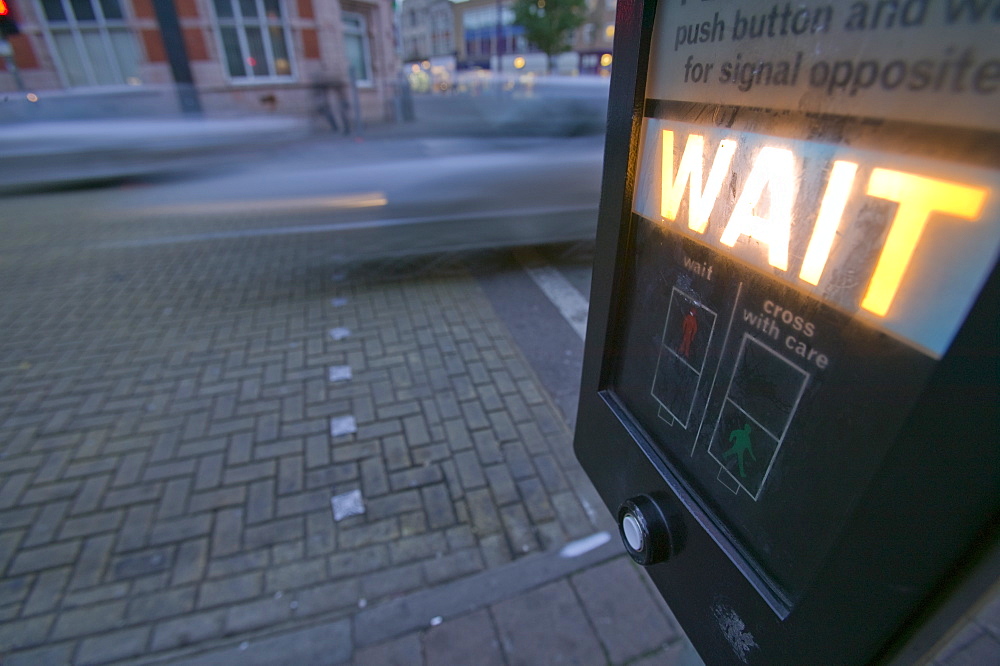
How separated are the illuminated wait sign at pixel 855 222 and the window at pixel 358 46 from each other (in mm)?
18184

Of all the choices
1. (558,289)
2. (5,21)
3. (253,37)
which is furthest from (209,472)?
(253,37)

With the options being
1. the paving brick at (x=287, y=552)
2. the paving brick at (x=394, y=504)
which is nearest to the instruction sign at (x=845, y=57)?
the paving brick at (x=394, y=504)

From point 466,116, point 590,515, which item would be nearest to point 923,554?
point 590,515

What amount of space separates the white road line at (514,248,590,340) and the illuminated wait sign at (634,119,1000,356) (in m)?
3.66

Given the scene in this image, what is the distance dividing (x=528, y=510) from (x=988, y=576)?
7.75 ft

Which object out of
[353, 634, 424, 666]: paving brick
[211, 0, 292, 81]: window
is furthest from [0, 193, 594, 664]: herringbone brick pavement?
[211, 0, 292, 81]: window

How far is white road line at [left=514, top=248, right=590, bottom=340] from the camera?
4.88m

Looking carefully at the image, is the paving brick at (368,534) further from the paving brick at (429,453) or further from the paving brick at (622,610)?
the paving brick at (622,610)

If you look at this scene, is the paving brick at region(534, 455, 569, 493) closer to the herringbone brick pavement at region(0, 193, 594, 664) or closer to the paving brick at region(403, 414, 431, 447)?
the herringbone brick pavement at region(0, 193, 594, 664)

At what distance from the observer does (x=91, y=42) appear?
1381 centimetres

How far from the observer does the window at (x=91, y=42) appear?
13430 millimetres

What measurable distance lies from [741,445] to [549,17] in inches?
1442

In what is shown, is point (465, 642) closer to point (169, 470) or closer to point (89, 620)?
point (89, 620)

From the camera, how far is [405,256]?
640cm
